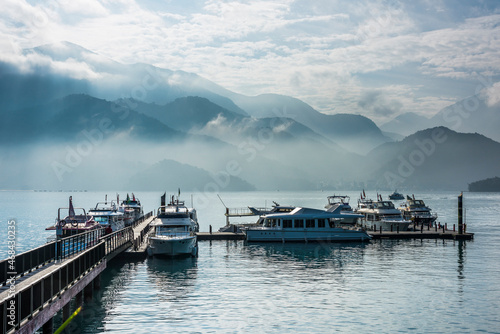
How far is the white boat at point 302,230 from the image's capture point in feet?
233

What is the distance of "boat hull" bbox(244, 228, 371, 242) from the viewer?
70.8 metres

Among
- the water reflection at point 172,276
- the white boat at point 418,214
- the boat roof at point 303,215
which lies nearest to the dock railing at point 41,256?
the water reflection at point 172,276

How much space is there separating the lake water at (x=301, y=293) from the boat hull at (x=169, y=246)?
86cm

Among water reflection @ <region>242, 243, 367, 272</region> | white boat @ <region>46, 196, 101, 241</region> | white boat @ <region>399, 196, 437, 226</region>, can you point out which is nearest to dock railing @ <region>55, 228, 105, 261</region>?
white boat @ <region>46, 196, 101, 241</region>

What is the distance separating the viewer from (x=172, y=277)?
45.7 metres

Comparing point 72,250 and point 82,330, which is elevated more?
point 72,250

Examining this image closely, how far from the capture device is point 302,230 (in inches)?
2793

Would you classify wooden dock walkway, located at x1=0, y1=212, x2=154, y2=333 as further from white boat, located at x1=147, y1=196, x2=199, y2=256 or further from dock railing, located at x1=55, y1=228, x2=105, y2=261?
white boat, located at x1=147, y1=196, x2=199, y2=256

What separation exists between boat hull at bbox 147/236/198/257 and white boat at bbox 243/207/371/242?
1746cm

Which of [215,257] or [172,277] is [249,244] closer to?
[215,257]

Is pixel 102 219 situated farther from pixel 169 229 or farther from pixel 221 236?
pixel 169 229

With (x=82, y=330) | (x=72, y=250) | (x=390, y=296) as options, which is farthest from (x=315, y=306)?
(x=72, y=250)

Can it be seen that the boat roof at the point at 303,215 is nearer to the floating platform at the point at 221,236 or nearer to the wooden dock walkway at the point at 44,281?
the floating platform at the point at 221,236

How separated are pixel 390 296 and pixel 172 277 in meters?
18.9
